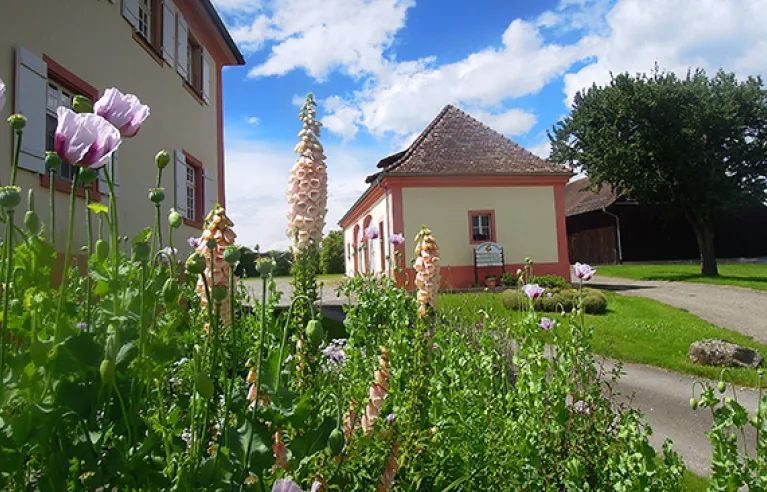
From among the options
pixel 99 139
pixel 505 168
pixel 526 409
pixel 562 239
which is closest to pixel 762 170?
pixel 562 239

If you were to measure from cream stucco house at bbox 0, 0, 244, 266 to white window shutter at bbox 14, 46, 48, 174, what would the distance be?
0.01m

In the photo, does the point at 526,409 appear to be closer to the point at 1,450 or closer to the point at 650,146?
the point at 1,450

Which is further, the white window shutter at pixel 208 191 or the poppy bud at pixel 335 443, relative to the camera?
the white window shutter at pixel 208 191

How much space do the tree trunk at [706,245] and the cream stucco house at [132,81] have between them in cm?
1824

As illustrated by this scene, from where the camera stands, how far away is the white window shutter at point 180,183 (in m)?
9.14

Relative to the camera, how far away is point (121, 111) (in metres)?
1.20

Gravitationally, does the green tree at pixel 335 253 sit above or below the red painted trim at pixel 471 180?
below

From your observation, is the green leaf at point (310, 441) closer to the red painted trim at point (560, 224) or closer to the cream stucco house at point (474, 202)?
the cream stucco house at point (474, 202)

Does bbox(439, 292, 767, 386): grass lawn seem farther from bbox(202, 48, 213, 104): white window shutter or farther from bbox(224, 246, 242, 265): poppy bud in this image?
bbox(202, 48, 213, 104): white window shutter

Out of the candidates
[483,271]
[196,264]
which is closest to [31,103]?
[196,264]

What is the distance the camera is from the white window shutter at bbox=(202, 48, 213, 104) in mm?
11273

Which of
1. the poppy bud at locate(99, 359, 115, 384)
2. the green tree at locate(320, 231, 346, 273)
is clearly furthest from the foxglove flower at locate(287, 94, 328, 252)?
the green tree at locate(320, 231, 346, 273)

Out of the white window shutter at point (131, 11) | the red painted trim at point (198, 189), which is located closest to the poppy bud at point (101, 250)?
the white window shutter at point (131, 11)

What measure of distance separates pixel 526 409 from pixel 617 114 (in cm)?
2117
